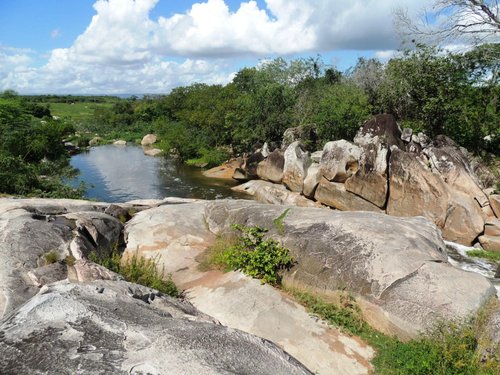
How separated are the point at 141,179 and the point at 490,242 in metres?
27.3

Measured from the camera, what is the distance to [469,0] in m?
13.7

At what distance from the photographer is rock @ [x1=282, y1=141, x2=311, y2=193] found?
26.3 meters

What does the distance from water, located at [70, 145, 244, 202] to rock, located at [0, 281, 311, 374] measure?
22148mm

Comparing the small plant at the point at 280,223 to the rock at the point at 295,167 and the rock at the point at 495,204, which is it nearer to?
the rock at the point at 495,204

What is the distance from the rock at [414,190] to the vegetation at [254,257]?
12.1m

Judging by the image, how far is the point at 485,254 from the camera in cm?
1692

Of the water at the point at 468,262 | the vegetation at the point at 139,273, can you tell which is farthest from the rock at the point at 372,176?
the vegetation at the point at 139,273

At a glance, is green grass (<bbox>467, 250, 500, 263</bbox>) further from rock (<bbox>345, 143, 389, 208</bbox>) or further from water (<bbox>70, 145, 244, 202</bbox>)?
water (<bbox>70, 145, 244, 202</bbox>)

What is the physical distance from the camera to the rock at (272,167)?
1134 inches

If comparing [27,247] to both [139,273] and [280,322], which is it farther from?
[280,322]

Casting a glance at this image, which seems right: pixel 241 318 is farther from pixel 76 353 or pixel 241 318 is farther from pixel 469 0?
pixel 469 0

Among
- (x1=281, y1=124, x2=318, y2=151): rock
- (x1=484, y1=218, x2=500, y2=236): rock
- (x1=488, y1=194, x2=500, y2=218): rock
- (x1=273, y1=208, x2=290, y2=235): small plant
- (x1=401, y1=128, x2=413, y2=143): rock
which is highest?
(x1=401, y1=128, x2=413, y2=143): rock

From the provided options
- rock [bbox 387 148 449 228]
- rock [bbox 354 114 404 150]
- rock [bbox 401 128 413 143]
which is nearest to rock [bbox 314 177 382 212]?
rock [bbox 387 148 449 228]

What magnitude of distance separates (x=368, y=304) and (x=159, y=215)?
8423 mm
